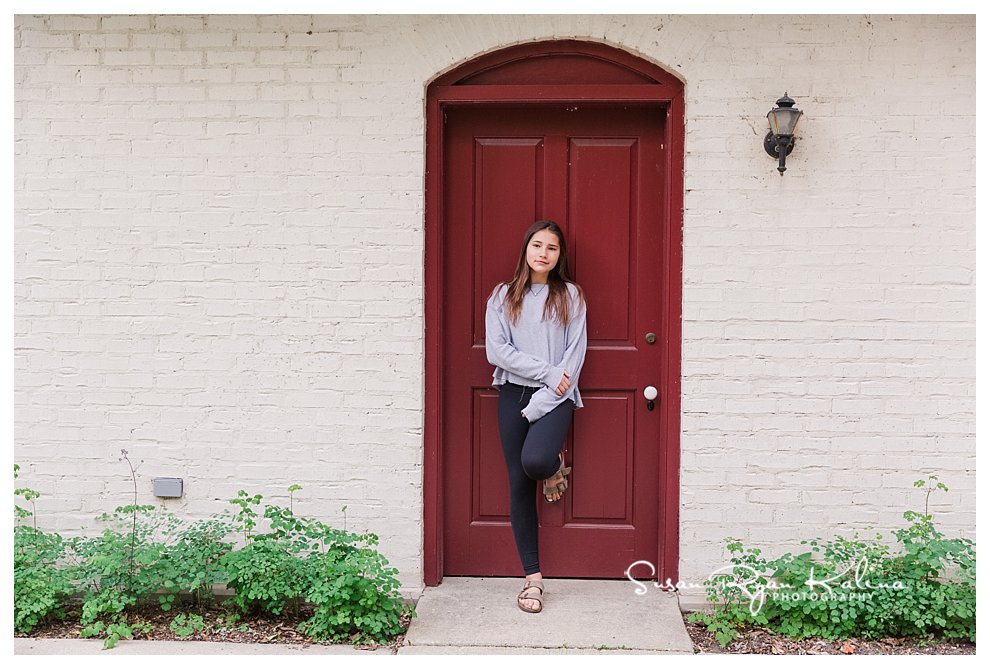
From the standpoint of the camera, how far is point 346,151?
13.3 ft

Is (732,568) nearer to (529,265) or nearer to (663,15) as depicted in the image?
(529,265)

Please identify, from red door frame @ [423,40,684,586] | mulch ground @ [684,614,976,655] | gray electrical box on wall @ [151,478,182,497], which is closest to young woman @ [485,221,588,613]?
red door frame @ [423,40,684,586]

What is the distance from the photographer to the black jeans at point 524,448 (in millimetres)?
3934

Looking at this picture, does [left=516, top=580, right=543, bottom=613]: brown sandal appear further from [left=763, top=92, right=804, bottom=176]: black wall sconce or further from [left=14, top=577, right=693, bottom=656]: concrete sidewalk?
[left=763, top=92, right=804, bottom=176]: black wall sconce

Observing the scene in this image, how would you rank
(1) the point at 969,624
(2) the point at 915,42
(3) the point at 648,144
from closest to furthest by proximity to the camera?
(1) the point at 969,624
(2) the point at 915,42
(3) the point at 648,144

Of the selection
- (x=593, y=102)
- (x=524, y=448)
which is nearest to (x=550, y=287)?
(x=524, y=448)

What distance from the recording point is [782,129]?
12.5 feet

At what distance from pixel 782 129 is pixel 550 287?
4.16 feet

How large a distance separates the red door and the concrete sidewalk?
1.08 ft

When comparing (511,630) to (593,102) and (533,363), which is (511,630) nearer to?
(533,363)

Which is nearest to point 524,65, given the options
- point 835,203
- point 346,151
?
point 346,151

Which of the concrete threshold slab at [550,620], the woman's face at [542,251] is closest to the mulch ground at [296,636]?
the concrete threshold slab at [550,620]

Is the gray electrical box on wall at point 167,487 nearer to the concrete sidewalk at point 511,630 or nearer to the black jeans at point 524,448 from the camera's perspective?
the concrete sidewalk at point 511,630

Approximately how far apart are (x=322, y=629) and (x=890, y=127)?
3452 millimetres
